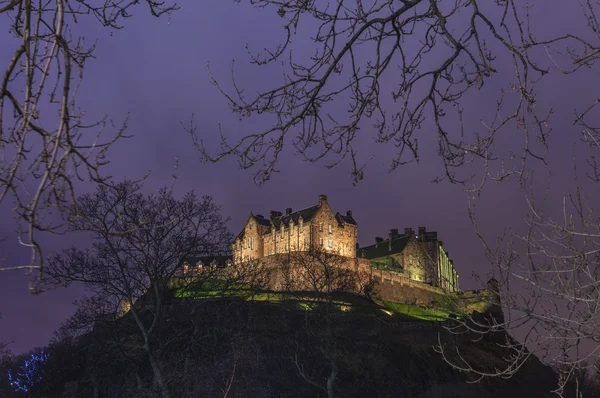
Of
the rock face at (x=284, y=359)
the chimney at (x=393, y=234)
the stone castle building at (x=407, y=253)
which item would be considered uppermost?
the chimney at (x=393, y=234)

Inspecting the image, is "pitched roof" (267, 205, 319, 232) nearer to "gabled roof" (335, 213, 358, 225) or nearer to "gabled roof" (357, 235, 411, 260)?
"gabled roof" (335, 213, 358, 225)

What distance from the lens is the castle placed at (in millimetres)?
68562

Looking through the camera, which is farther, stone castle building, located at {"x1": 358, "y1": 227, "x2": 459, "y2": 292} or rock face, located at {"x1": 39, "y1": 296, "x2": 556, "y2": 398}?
stone castle building, located at {"x1": 358, "y1": 227, "x2": 459, "y2": 292}

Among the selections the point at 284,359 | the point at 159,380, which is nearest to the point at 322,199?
the point at 284,359

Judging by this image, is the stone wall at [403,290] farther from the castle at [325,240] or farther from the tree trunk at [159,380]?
the tree trunk at [159,380]

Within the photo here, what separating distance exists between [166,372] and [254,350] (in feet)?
35.8

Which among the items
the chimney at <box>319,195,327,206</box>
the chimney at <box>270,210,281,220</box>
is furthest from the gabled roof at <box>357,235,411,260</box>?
the chimney at <box>270,210,281,220</box>

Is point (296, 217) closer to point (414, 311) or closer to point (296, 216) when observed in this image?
point (296, 216)

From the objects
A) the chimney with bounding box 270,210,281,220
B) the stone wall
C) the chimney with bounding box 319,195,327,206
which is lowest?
the stone wall

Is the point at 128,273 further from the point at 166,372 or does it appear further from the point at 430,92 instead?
the point at 430,92

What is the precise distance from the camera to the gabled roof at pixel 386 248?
79.9 meters

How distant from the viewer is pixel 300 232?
68.6 metres

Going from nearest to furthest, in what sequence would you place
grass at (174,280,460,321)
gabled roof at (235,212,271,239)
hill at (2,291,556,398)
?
hill at (2,291,556,398) → grass at (174,280,460,321) → gabled roof at (235,212,271,239)

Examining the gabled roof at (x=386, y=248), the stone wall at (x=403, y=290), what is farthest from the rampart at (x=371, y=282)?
the gabled roof at (x=386, y=248)
